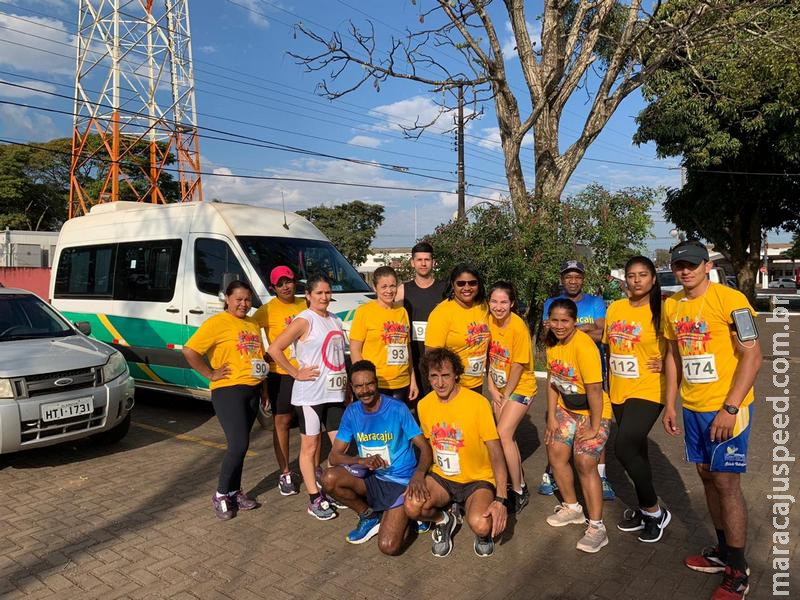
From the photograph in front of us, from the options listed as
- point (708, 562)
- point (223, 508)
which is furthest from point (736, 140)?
point (223, 508)

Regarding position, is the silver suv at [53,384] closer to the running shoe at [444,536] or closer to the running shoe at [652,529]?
the running shoe at [444,536]

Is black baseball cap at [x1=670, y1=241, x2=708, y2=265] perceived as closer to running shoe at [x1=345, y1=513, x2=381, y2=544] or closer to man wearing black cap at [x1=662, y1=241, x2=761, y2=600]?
man wearing black cap at [x1=662, y1=241, x2=761, y2=600]

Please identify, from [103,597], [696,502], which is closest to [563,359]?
[696,502]

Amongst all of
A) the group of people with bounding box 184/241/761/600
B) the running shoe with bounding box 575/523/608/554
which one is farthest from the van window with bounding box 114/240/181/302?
the running shoe with bounding box 575/523/608/554

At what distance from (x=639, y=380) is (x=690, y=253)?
0.94 m

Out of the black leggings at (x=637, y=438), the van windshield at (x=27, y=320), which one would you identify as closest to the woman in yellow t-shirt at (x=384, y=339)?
the black leggings at (x=637, y=438)

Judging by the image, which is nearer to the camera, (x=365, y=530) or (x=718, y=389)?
(x=718, y=389)

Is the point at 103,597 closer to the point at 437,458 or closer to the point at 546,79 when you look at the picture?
the point at 437,458

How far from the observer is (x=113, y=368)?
6141mm

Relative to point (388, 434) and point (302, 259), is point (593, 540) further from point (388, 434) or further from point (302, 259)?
point (302, 259)

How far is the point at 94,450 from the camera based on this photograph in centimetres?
623

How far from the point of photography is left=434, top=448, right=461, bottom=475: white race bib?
12.8 feet

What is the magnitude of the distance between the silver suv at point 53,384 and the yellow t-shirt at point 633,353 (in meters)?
4.51

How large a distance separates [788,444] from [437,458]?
4.11m
